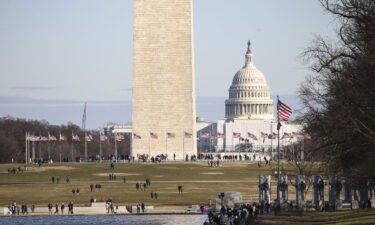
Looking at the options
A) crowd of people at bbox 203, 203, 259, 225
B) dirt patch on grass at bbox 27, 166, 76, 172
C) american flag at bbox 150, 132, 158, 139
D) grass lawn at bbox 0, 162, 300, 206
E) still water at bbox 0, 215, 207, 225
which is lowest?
still water at bbox 0, 215, 207, 225

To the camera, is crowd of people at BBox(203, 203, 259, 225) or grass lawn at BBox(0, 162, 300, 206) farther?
grass lawn at BBox(0, 162, 300, 206)

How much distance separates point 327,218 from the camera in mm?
51875

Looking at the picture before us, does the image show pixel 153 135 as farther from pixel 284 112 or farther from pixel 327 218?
pixel 327 218

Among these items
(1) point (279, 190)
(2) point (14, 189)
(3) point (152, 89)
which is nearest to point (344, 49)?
(1) point (279, 190)

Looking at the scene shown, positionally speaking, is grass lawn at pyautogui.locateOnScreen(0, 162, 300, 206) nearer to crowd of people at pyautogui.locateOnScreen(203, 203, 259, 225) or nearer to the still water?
the still water

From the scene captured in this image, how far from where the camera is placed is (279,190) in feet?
223

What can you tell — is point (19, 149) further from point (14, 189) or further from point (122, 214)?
point (122, 214)

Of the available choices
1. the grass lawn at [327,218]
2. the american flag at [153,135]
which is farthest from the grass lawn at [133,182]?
the grass lawn at [327,218]

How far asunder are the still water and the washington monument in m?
59.6

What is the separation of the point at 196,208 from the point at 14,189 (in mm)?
23772

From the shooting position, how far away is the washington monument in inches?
5261

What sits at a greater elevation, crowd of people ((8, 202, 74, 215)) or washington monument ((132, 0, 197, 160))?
washington monument ((132, 0, 197, 160))

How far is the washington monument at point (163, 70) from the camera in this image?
438 ft

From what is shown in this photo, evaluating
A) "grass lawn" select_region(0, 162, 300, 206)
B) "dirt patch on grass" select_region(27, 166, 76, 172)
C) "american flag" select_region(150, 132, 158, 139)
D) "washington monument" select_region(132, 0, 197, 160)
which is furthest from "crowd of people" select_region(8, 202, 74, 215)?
"washington monument" select_region(132, 0, 197, 160)
